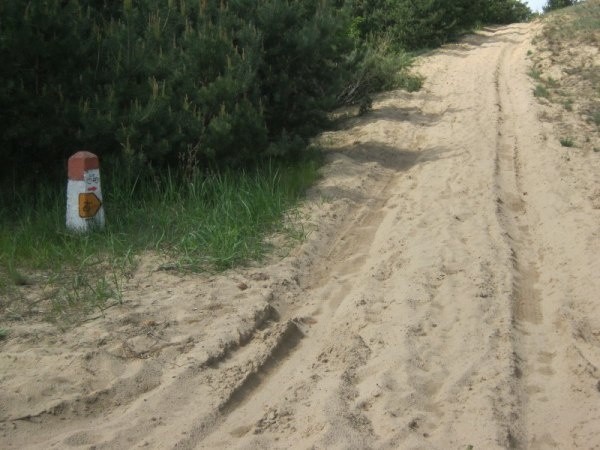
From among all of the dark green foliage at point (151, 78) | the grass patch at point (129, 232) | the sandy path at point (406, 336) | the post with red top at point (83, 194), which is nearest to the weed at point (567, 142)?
the sandy path at point (406, 336)

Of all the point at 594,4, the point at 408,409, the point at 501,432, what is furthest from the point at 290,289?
the point at 594,4

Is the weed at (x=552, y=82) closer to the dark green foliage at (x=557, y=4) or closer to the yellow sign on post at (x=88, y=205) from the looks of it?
the yellow sign on post at (x=88, y=205)

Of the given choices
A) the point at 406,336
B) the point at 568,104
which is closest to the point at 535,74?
the point at 568,104

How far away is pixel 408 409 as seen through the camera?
13.2 feet

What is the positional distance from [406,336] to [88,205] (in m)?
3.19

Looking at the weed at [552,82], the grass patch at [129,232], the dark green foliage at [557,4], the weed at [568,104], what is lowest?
the grass patch at [129,232]

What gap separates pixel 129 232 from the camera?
22.0ft

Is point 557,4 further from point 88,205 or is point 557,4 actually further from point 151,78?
point 88,205

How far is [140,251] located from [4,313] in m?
1.42

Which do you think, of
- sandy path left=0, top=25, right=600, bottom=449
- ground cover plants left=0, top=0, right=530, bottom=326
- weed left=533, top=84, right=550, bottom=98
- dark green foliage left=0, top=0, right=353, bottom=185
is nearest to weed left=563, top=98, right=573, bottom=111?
weed left=533, top=84, right=550, bottom=98

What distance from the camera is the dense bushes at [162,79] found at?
743cm

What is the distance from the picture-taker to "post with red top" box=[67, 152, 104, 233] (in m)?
6.43

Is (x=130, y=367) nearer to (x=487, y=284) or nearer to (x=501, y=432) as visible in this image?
(x=501, y=432)

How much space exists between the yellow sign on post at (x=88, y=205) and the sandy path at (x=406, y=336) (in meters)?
1.56
